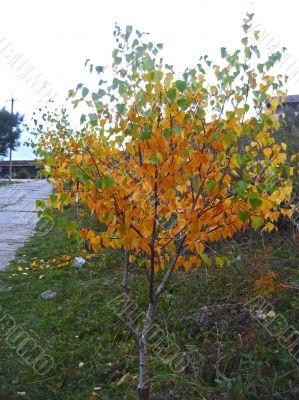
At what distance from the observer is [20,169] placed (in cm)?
4056

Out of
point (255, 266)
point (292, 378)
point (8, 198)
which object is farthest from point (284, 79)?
point (8, 198)

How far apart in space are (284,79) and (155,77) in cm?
67

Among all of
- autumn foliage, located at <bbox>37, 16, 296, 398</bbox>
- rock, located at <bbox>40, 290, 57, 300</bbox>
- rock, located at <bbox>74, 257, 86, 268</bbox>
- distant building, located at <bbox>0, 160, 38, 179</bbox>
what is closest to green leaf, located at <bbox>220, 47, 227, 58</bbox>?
autumn foliage, located at <bbox>37, 16, 296, 398</bbox>

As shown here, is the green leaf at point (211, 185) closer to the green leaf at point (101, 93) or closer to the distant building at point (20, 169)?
the green leaf at point (101, 93)

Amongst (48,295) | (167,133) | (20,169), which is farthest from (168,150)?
(20,169)

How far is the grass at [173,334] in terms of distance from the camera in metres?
3.08

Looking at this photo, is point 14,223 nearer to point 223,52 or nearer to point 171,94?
point 223,52

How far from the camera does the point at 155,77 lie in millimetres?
2201

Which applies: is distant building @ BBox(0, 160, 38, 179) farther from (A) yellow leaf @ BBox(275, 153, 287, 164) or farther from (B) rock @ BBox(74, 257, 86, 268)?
(A) yellow leaf @ BBox(275, 153, 287, 164)

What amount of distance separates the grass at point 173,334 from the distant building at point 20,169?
109 ft

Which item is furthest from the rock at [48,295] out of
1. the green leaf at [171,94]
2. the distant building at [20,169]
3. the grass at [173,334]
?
the distant building at [20,169]

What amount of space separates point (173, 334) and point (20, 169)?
3894 cm

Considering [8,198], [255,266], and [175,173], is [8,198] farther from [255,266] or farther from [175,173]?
[175,173]

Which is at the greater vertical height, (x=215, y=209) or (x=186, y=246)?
(x=215, y=209)
